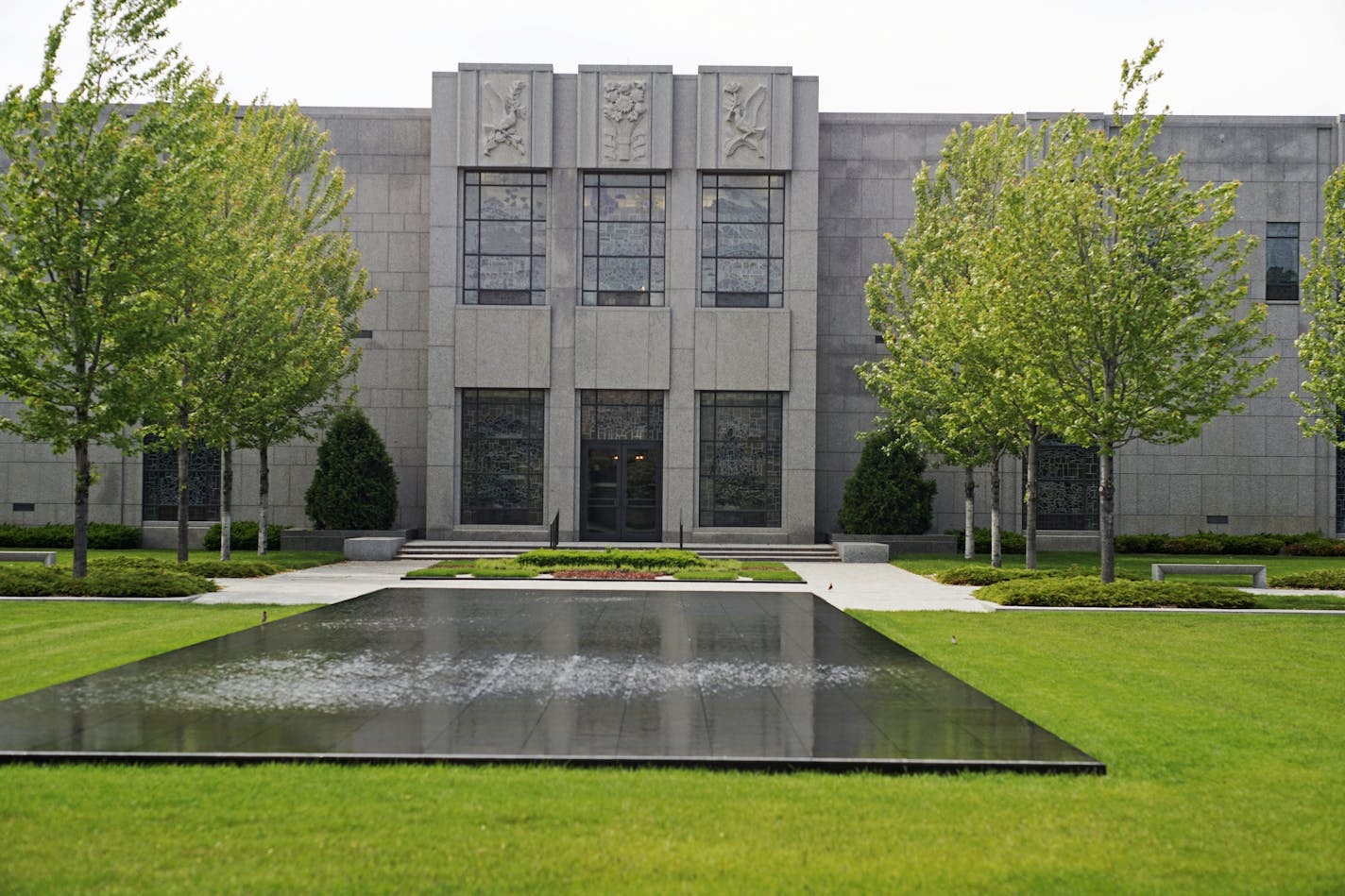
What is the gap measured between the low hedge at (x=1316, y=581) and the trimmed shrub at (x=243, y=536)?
86.1 ft

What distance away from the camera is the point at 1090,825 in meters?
6.63

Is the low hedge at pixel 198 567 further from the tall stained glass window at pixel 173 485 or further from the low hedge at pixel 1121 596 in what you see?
the low hedge at pixel 1121 596

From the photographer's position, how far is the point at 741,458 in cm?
3338

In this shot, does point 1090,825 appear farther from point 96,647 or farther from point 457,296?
point 457,296

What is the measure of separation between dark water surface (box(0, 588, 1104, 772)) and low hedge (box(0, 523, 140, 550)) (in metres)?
20.1

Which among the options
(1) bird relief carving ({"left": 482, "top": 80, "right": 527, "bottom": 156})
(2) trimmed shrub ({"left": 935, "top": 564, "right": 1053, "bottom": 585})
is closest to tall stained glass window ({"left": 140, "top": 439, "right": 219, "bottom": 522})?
(1) bird relief carving ({"left": 482, "top": 80, "right": 527, "bottom": 156})

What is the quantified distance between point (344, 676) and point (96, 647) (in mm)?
4074

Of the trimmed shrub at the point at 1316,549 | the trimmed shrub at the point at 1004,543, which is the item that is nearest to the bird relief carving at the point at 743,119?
the trimmed shrub at the point at 1004,543

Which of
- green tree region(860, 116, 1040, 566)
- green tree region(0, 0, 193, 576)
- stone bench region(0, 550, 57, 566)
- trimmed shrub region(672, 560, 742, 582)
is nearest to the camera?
green tree region(0, 0, 193, 576)

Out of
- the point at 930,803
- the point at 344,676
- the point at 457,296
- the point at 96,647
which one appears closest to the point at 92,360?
the point at 96,647

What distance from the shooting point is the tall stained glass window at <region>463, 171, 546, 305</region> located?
1312 inches

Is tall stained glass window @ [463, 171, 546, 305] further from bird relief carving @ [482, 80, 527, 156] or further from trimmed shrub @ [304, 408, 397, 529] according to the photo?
trimmed shrub @ [304, 408, 397, 529]

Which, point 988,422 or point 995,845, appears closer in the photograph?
point 995,845

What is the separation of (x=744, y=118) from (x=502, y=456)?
1300cm
